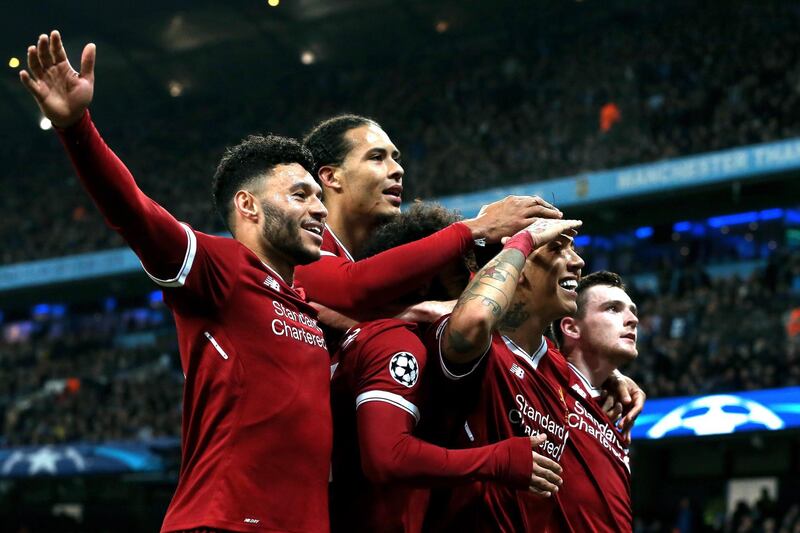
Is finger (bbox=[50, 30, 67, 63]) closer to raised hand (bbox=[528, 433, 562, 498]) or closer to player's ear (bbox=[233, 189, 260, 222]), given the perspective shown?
player's ear (bbox=[233, 189, 260, 222])

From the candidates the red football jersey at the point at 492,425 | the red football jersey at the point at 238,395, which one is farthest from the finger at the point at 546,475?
the red football jersey at the point at 238,395

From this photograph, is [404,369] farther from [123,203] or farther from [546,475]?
[123,203]

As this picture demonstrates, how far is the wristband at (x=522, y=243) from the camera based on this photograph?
12.2 feet

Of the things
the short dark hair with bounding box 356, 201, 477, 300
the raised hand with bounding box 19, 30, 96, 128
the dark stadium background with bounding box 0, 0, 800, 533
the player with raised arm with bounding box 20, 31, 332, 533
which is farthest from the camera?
the dark stadium background with bounding box 0, 0, 800, 533

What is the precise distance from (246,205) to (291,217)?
0.61ft

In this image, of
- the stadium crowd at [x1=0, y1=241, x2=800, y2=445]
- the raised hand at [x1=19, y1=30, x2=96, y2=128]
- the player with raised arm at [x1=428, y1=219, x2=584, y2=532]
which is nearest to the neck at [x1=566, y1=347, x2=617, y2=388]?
Result: the player with raised arm at [x1=428, y1=219, x2=584, y2=532]

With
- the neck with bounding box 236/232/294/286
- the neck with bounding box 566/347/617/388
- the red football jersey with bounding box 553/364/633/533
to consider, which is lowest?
the red football jersey with bounding box 553/364/633/533

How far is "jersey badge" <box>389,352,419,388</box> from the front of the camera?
350 cm

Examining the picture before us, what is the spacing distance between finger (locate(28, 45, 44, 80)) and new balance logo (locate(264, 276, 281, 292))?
0.96m

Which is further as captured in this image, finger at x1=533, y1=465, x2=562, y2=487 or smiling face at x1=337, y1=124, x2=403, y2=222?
smiling face at x1=337, y1=124, x2=403, y2=222

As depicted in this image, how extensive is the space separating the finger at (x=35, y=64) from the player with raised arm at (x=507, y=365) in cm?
145

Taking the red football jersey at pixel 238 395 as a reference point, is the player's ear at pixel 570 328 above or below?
above

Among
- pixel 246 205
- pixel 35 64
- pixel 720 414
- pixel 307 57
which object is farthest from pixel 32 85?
pixel 307 57

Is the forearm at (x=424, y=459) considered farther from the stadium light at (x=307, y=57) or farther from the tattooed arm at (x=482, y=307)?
the stadium light at (x=307, y=57)
